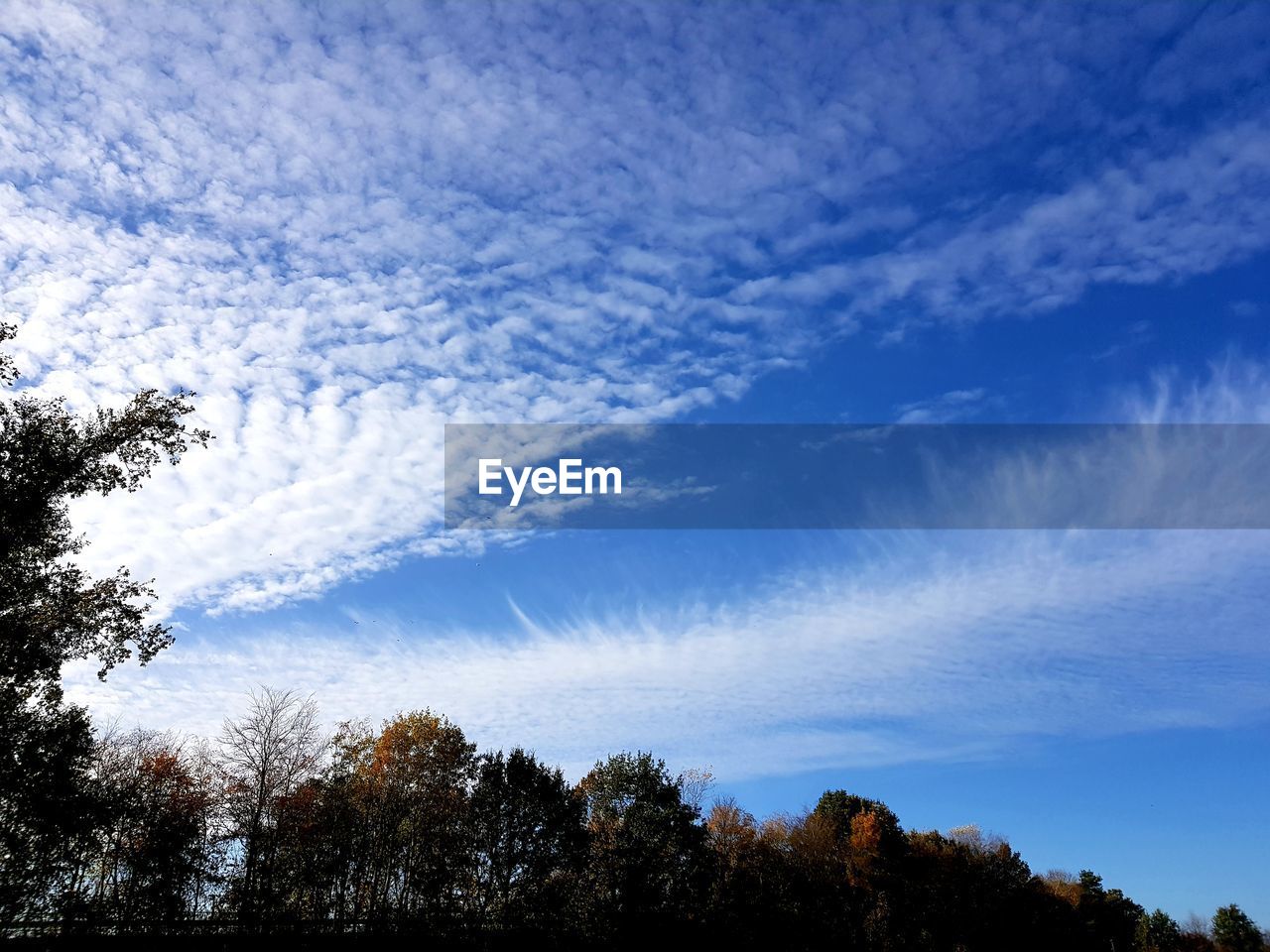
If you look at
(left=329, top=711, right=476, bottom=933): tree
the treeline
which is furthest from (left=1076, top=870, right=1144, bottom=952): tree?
(left=329, top=711, right=476, bottom=933): tree

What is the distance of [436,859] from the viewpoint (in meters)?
41.0

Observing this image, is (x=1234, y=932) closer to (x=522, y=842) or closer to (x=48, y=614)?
(x=522, y=842)

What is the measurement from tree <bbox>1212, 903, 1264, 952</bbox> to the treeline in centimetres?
6675

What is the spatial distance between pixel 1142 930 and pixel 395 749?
93.5 metres

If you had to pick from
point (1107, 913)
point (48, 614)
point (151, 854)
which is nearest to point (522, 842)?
point (151, 854)

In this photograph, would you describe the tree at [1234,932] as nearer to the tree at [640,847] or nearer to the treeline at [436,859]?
the treeline at [436,859]

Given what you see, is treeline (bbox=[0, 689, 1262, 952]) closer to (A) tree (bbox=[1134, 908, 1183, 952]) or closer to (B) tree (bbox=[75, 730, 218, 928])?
(B) tree (bbox=[75, 730, 218, 928])

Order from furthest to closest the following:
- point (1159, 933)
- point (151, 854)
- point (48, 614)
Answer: point (1159, 933) → point (151, 854) → point (48, 614)

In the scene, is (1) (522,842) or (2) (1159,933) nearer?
(1) (522,842)

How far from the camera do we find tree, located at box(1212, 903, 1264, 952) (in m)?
98.1

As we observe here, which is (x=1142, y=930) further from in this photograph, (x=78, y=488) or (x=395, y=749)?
(x=78, y=488)

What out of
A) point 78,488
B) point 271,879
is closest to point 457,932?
point 271,879

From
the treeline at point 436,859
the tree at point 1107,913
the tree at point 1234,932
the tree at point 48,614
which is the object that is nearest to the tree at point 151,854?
the treeline at point 436,859

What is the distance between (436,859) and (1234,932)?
104583 millimetres
